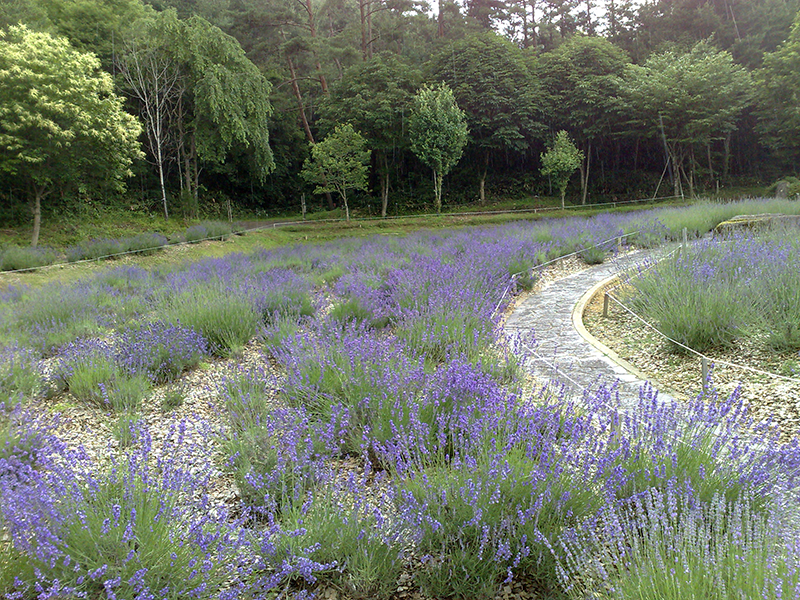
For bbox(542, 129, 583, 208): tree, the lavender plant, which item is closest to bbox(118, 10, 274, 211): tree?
bbox(542, 129, 583, 208): tree

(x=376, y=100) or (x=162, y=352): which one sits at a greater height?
(x=376, y=100)

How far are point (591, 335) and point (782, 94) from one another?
3013 cm

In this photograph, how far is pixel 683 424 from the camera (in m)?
2.57

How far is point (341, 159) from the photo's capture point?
27484mm

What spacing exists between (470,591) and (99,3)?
33797 mm

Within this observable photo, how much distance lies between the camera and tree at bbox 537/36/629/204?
3152 centimetres

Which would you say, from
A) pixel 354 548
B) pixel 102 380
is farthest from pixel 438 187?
pixel 354 548

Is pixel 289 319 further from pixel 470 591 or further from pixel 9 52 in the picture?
pixel 9 52

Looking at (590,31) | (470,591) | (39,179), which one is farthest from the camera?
(590,31)

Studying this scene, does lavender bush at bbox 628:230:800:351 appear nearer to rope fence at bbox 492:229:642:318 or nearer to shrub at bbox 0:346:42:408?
rope fence at bbox 492:229:642:318

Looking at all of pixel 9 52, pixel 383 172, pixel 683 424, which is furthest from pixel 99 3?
pixel 683 424

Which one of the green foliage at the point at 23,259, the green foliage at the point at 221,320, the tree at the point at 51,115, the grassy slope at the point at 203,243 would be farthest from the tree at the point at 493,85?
the green foliage at the point at 221,320

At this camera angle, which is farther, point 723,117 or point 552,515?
point 723,117

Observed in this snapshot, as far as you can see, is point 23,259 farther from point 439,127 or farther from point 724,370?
point 439,127
